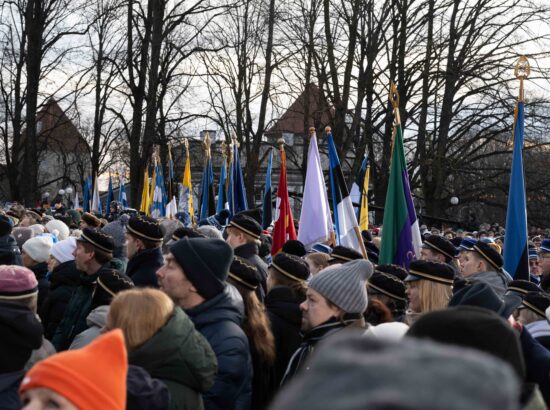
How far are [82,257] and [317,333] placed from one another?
2.61 m

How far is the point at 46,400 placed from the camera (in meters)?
2.23

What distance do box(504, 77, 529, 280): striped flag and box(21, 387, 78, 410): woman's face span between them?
722 centimetres

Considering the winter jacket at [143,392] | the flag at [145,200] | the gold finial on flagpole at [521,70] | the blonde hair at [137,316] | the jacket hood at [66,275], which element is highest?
the gold finial on flagpole at [521,70]

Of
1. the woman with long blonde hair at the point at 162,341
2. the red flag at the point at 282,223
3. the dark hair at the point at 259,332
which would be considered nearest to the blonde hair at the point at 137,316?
the woman with long blonde hair at the point at 162,341

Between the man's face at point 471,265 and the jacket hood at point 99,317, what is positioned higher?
the jacket hood at point 99,317

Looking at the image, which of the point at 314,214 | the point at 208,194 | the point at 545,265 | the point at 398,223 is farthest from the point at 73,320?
the point at 208,194

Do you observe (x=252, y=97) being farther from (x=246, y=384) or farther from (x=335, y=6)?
(x=246, y=384)

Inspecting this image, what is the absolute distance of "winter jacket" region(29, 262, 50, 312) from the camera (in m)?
7.04

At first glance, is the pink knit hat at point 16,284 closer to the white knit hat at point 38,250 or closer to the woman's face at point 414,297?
the woman's face at point 414,297

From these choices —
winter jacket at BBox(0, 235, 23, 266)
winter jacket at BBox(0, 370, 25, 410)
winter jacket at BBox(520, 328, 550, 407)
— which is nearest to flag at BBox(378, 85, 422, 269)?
winter jacket at BBox(0, 235, 23, 266)

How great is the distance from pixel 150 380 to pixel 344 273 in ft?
5.34

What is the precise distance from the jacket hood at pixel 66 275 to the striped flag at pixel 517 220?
4748mm

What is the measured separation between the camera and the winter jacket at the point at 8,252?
824 centimetres

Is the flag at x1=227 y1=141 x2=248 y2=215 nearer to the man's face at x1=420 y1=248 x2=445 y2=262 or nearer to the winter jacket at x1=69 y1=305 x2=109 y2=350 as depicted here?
the man's face at x1=420 y1=248 x2=445 y2=262
